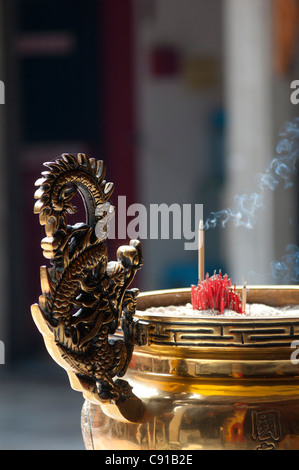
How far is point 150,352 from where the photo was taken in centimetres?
90

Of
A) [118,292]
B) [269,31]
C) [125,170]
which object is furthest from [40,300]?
[125,170]

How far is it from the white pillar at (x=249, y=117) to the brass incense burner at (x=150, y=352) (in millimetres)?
2336

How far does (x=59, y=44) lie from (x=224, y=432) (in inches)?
150

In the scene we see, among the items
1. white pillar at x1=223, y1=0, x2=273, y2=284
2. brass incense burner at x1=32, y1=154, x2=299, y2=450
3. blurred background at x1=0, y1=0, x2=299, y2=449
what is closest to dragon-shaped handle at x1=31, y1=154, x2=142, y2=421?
brass incense burner at x1=32, y1=154, x2=299, y2=450

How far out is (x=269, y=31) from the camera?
3.38m

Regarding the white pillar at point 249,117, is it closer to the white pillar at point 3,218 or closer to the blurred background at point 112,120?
the blurred background at point 112,120

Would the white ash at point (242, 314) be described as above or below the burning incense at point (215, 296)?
below

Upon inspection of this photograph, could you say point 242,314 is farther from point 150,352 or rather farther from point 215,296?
point 150,352

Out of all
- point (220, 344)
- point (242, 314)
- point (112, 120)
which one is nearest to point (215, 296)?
point (242, 314)

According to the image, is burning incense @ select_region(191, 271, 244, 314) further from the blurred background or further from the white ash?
the blurred background

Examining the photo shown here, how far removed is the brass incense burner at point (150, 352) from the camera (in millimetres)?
810

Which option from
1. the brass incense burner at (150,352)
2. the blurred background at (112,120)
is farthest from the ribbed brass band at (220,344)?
the blurred background at (112,120)

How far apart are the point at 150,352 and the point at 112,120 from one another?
3487 mm
